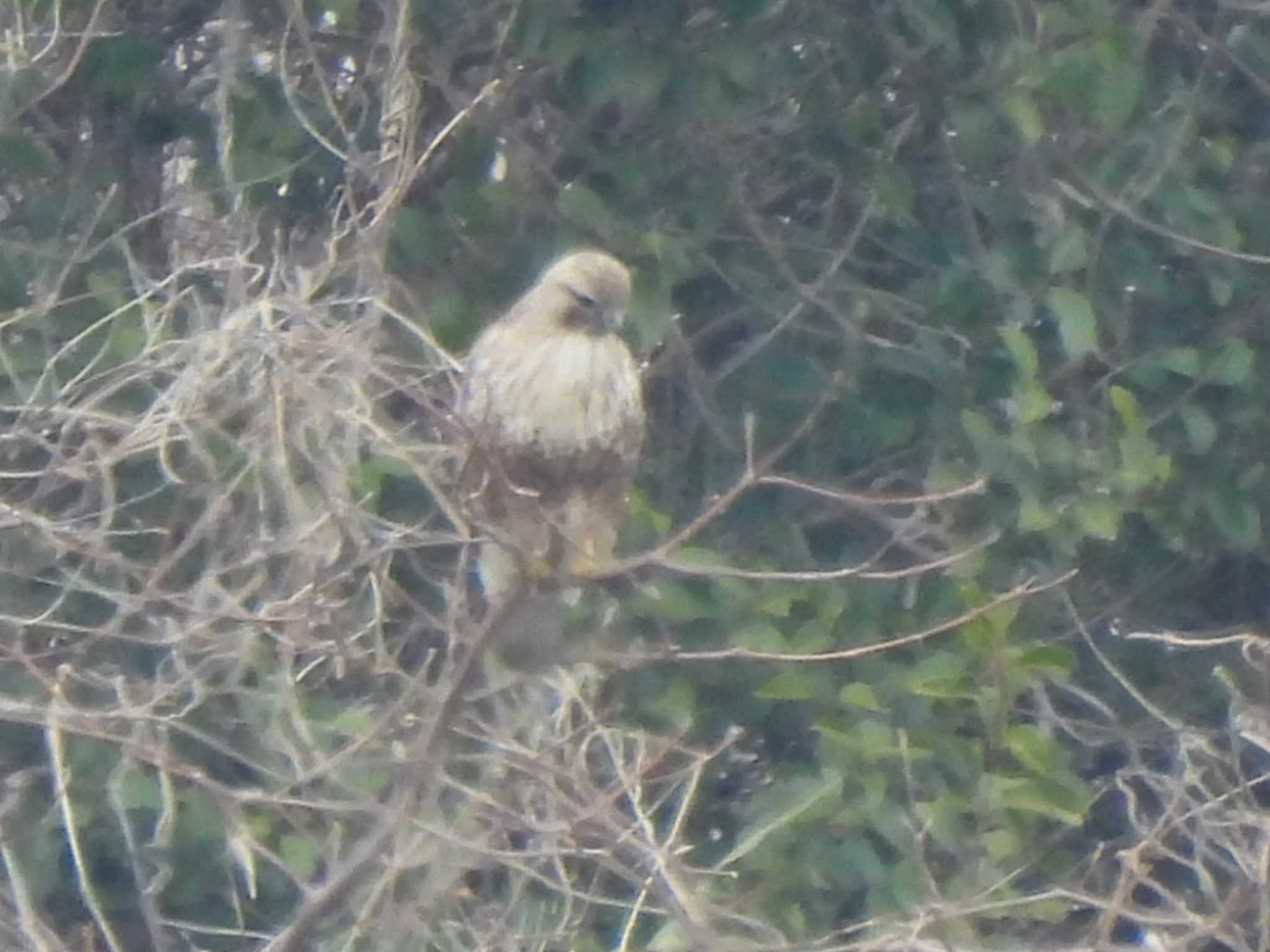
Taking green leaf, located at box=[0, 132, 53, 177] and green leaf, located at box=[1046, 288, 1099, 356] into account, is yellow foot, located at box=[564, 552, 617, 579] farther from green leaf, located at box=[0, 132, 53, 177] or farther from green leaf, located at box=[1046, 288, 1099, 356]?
green leaf, located at box=[0, 132, 53, 177]

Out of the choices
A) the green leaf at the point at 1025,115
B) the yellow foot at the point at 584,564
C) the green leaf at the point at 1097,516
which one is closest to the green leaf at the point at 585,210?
the yellow foot at the point at 584,564

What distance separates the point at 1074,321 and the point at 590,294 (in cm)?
89

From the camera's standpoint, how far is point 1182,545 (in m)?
5.19

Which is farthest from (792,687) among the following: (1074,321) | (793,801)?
(1074,321)

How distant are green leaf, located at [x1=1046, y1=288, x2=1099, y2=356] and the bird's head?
0.79m

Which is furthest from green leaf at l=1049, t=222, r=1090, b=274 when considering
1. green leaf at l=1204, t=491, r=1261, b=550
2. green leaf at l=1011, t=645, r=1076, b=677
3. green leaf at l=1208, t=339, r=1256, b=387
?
green leaf at l=1011, t=645, r=1076, b=677

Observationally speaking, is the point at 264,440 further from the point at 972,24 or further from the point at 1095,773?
the point at 1095,773

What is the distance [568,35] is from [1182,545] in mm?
1527

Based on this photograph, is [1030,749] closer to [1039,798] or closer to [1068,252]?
[1039,798]

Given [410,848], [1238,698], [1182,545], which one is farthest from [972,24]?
[410,848]

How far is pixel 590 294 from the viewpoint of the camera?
14.0ft

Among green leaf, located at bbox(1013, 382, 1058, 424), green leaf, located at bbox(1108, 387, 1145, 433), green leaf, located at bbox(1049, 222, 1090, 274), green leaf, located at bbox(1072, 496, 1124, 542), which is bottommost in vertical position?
green leaf, located at bbox(1072, 496, 1124, 542)

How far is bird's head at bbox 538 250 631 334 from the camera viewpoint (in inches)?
168

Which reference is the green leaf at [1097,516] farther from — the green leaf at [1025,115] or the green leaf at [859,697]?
the green leaf at [1025,115]
